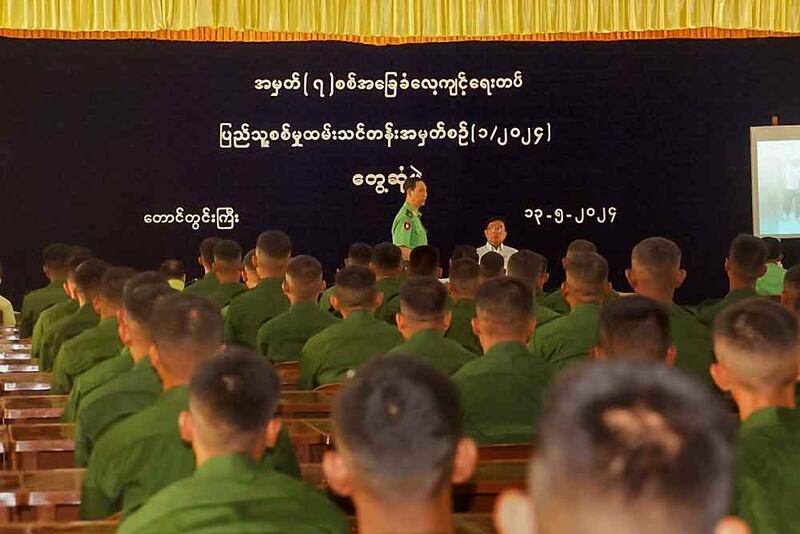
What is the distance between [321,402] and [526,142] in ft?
Answer: 27.6

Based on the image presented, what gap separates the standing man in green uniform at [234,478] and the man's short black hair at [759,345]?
1163mm

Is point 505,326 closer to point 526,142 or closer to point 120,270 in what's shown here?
point 120,270

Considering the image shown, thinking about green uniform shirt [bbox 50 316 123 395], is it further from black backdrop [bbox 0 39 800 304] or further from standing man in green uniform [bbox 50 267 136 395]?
black backdrop [bbox 0 39 800 304]

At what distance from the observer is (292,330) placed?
677cm

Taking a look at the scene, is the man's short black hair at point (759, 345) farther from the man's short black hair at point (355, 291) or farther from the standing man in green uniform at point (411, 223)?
the standing man in green uniform at point (411, 223)

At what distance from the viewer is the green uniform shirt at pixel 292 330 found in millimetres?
6766

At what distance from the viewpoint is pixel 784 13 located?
11.4 meters

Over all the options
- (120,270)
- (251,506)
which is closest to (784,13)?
(120,270)

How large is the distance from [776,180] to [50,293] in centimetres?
661

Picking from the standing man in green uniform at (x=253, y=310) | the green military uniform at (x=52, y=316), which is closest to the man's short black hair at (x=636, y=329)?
the standing man in green uniform at (x=253, y=310)

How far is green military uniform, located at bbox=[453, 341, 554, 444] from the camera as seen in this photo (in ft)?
14.1

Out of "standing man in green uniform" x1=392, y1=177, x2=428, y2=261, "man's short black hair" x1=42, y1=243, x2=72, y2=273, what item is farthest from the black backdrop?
"man's short black hair" x1=42, y1=243, x2=72, y2=273

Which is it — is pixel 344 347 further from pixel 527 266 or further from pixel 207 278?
pixel 207 278

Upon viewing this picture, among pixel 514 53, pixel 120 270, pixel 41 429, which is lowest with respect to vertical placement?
pixel 41 429
